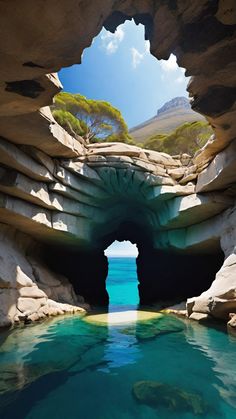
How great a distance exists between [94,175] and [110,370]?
790cm

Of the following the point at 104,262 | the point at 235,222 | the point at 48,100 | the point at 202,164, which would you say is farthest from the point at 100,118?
the point at 48,100

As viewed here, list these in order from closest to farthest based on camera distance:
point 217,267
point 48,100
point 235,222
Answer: point 48,100
point 235,222
point 217,267

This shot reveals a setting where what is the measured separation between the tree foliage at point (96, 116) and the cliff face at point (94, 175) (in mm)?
7830

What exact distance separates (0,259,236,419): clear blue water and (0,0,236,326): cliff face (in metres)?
2.13

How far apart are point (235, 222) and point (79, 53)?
762cm

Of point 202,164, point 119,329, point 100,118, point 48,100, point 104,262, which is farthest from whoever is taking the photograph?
point 100,118

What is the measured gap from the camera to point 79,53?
4207 mm

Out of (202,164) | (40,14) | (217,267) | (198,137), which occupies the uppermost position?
(198,137)

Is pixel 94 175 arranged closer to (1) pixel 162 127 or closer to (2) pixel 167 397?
(2) pixel 167 397

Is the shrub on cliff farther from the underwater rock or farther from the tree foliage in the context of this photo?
the underwater rock

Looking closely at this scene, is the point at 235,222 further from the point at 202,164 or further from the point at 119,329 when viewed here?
the point at 119,329

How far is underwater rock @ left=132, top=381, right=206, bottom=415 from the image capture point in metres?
3.38

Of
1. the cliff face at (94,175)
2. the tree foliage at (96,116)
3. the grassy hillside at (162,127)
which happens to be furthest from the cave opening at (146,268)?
the grassy hillside at (162,127)

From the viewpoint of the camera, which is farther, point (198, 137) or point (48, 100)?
point (198, 137)
